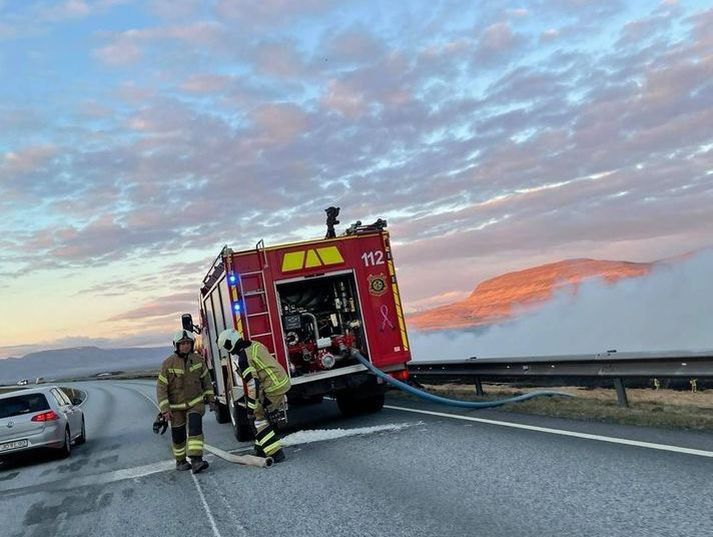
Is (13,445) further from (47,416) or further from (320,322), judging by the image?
(320,322)

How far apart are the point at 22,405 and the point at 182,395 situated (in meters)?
4.80

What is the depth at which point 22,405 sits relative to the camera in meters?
11.3

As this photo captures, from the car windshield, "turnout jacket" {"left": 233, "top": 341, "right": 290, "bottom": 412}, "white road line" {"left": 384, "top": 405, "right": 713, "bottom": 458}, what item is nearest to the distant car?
the car windshield

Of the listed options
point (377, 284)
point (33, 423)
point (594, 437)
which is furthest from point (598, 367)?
point (33, 423)

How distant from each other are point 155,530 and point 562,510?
3380mm

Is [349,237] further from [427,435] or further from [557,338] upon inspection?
[557,338]

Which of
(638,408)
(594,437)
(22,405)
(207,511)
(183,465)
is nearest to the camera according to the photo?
(207,511)

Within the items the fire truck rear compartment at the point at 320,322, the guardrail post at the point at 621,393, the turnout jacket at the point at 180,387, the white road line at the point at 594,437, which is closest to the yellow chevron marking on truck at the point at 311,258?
the fire truck rear compartment at the point at 320,322

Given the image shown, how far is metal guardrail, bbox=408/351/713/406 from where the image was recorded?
7.59 meters

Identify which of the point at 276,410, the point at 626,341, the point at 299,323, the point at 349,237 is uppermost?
the point at 349,237

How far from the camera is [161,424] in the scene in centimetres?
845

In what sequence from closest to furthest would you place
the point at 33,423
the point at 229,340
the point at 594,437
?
the point at 594,437
the point at 229,340
the point at 33,423

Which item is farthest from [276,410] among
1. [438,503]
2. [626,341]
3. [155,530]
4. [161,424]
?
[626,341]

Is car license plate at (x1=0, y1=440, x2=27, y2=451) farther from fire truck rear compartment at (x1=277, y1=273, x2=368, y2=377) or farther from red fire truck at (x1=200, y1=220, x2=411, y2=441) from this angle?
fire truck rear compartment at (x1=277, y1=273, x2=368, y2=377)
